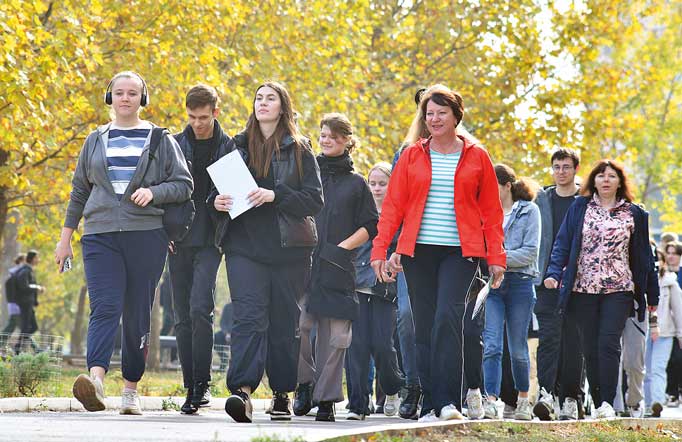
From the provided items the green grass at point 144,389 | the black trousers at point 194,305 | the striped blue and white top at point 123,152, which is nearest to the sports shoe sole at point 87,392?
the striped blue and white top at point 123,152

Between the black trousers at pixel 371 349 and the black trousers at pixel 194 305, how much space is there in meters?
1.26

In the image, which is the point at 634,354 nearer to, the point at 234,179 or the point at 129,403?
the point at 234,179

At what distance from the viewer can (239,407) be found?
850 centimetres

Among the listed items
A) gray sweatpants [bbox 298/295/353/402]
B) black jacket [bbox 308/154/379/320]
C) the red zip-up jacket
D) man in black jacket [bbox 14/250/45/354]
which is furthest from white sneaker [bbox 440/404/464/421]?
man in black jacket [bbox 14/250/45/354]

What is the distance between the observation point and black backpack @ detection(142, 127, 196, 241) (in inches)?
360

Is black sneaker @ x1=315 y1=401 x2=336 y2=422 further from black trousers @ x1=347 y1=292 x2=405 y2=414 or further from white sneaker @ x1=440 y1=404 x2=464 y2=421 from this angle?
white sneaker @ x1=440 y1=404 x2=464 y2=421

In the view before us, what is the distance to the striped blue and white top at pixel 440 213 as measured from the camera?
8.45 metres

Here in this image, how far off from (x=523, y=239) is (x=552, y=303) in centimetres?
81

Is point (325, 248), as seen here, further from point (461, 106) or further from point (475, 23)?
point (475, 23)

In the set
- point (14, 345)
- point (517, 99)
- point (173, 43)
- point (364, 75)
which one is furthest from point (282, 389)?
point (517, 99)

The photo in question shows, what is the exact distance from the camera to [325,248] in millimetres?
10008

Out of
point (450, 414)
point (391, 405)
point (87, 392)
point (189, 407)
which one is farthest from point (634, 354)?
point (87, 392)

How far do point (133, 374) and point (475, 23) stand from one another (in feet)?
58.2

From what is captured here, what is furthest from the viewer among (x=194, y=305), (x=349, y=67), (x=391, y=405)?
(x=349, y=67)
